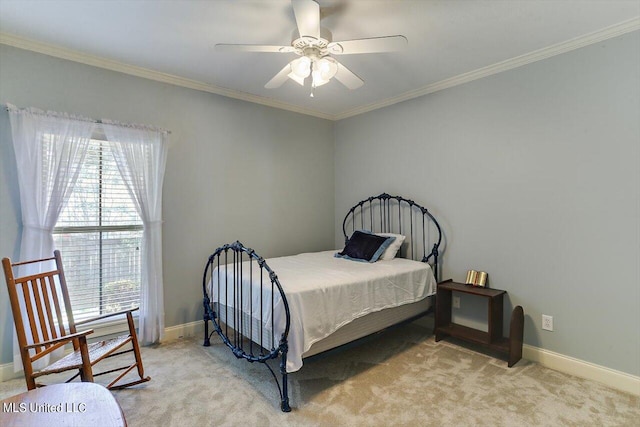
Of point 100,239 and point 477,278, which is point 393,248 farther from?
point 100,239

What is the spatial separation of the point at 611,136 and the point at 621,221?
63 centimetres

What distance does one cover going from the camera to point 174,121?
10.9 feet

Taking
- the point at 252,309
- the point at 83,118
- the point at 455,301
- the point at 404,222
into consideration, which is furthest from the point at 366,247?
the point at 83,118

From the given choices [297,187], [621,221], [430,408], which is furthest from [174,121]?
[621,221]

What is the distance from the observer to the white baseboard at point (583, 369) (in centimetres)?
236

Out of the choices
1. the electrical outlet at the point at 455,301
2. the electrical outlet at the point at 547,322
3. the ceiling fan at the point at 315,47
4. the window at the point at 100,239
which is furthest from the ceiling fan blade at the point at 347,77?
the electrical outlet at the point at 547,322

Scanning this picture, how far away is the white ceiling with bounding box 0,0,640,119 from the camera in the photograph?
2.17 m

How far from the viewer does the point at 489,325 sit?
284 centimetres

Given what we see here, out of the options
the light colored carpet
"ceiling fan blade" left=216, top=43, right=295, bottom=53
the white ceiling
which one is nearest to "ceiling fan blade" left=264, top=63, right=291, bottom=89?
"ceiling fan blade" left=216, top=43, right=295, bottom=53

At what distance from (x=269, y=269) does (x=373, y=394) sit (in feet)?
3.74

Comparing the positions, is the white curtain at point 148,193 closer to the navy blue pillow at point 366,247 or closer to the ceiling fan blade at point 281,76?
the ceiling fan blade at point 281,76

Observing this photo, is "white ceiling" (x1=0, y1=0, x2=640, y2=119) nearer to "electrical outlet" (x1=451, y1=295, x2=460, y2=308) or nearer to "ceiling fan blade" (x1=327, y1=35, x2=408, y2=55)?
"ceiling fan blade" (x1=327, y1=35, x2=408, y2=55)

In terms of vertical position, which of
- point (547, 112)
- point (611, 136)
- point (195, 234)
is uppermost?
point (547, 112)

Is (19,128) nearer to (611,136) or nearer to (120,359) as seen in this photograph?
(120,359)
